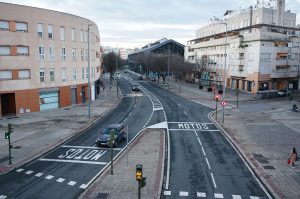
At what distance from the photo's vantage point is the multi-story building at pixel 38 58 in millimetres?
38562

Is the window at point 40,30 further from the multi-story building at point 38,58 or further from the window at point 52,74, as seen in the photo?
the window at point 52,74

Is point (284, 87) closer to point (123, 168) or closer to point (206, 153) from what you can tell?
point (206, 153)

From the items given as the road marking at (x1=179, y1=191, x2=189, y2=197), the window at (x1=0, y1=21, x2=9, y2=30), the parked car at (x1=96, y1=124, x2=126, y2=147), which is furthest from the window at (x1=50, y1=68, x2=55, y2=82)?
the road marking at (x1=179, y1=191, x2=189, y2=197)

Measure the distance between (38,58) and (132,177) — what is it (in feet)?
94.0

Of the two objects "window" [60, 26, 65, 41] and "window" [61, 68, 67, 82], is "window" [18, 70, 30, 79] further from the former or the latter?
"window" [60, 26, 65, 41]

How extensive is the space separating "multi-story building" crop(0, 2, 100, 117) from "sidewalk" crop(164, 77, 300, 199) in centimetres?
1948

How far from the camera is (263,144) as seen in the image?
26922mm

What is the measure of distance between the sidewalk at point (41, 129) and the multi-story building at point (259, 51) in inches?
1135

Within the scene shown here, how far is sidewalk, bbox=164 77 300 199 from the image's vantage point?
1886cm

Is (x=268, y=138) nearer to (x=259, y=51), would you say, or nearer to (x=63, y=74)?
(x=63, y=74)

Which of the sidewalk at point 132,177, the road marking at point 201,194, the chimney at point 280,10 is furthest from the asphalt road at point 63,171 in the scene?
the chimney at point 280,10

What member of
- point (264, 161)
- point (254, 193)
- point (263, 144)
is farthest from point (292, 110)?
point (254, 193)

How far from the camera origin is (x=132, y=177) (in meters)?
18.9

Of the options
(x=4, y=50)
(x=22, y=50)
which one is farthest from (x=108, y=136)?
(x=22, y=50)
